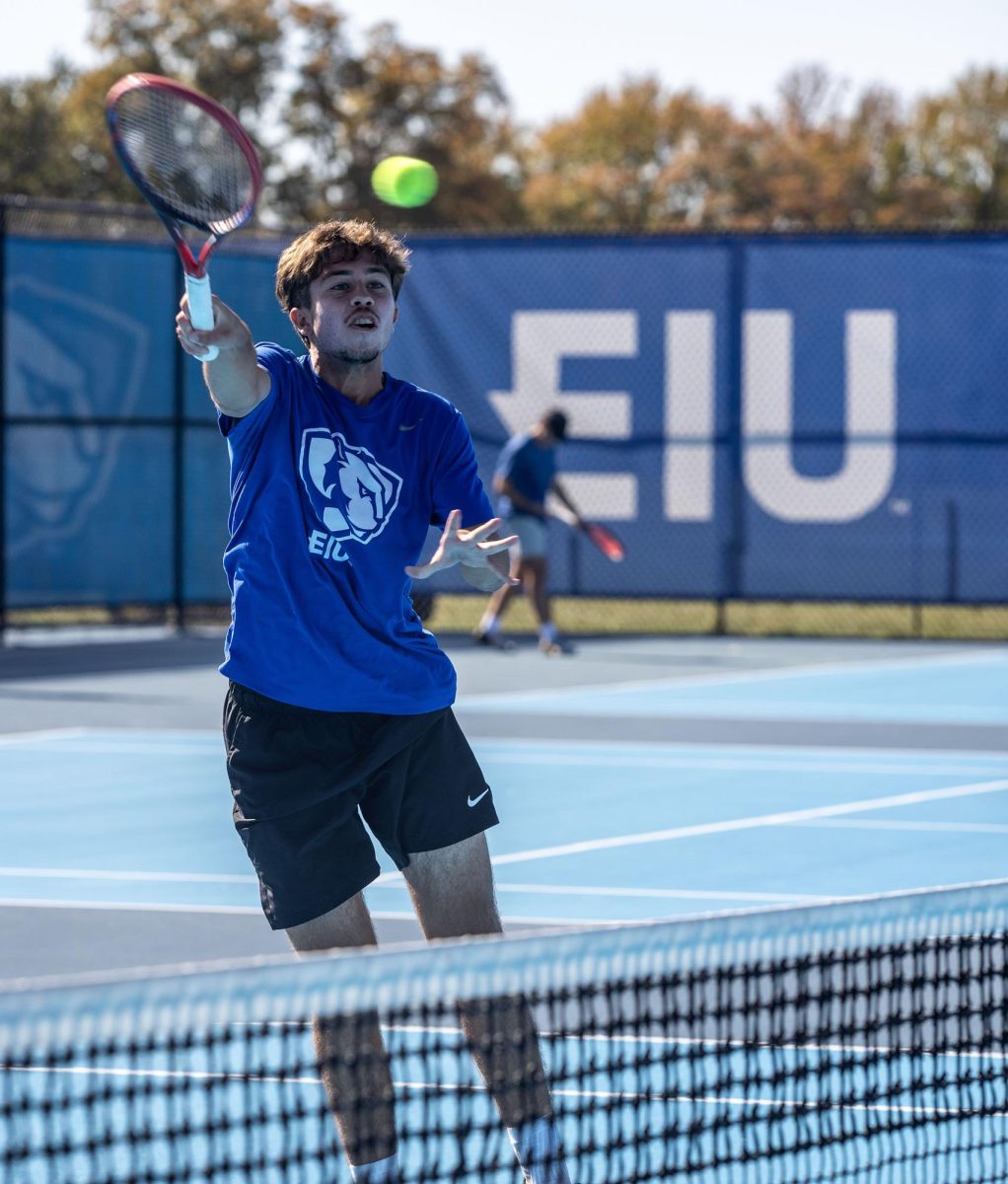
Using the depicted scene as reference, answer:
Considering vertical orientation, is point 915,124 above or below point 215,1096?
above

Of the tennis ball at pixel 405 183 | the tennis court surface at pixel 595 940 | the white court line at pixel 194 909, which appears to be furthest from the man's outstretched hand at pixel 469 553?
the tennis ball at pixel 405 183

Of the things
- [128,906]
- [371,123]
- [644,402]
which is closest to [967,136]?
[371,123]

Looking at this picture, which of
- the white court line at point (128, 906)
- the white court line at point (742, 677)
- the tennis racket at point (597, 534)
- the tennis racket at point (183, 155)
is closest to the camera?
the tennis racket at point (183, 155)

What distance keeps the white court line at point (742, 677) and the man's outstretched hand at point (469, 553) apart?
7.79 metres

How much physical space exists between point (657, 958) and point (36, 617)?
15.4 metres

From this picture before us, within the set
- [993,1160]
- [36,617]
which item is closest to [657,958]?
[993,1160]

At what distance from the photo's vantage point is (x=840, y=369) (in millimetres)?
15789

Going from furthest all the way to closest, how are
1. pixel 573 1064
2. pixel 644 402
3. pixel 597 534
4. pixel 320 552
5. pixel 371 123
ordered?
pixel 371 123, pixel 644 402, pixel 597 534, pixel 573 1064, pixel 320 552

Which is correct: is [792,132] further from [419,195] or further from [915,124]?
[419,195]

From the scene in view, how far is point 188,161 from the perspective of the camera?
12.2 ft

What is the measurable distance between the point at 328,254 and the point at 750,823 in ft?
15.1

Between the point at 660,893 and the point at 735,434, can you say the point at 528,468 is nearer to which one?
the point at 735,434

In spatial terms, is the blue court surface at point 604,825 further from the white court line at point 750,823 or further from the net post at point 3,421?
the net post at point 3,421

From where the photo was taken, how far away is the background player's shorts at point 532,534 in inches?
553
